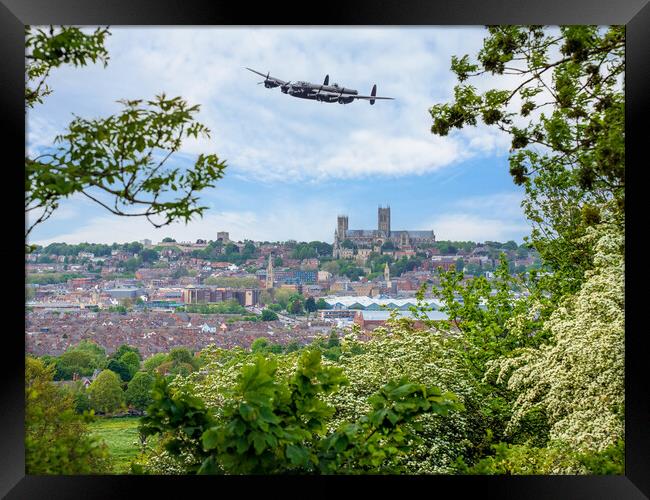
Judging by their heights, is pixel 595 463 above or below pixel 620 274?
below

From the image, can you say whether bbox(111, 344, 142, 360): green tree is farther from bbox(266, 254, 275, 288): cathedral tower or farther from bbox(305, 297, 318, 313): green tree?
bbox(305, 297, 318, 313): green tree

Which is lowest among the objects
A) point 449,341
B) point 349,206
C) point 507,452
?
point 507,452

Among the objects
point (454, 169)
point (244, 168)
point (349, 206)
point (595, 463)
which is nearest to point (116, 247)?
point (244, 168)

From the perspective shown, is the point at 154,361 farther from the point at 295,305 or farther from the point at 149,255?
the point at 295,305

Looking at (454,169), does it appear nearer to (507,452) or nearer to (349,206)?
(349,206)

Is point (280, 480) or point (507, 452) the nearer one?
point (280, 480)

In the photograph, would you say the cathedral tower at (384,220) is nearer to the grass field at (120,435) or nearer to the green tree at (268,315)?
the green tree at (268,315)
